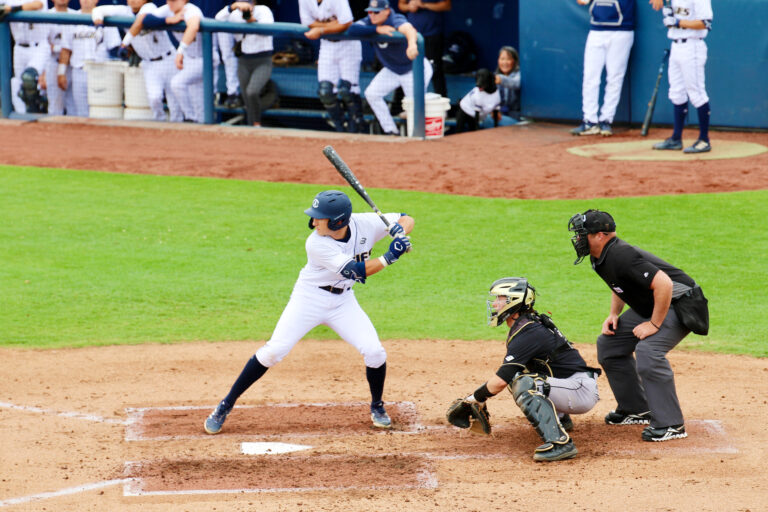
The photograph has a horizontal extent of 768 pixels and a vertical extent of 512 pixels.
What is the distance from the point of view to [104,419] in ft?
21.4

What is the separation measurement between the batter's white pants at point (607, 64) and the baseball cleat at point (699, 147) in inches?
62.9

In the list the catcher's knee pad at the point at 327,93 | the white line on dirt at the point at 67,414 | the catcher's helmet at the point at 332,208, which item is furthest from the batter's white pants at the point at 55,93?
the catcher's helmet at the point at 332,208

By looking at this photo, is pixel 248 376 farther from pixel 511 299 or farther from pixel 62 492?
pixel 511 299

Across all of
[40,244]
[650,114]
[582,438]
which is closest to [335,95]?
[650,114]

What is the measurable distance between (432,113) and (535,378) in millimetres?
9114

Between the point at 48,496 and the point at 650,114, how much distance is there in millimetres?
10737

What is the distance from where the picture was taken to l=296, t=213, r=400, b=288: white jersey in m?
5.89

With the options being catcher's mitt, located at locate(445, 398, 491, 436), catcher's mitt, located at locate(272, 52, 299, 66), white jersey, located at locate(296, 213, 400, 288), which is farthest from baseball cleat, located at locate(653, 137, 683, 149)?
catcher's mitt, located at locate(445, 398, 491, 436)

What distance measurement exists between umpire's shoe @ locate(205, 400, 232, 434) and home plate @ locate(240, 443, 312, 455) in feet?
0.81

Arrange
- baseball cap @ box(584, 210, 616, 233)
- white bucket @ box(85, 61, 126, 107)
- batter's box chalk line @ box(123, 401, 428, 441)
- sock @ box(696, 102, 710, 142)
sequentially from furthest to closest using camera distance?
white bucket @ box(85, 61, 126, 107), sock @ box(696, 102, 710, 142), batter's box chalk line @ box(123, 401, 428, 441), baseball cap @ box(584, 210, 616, 233)

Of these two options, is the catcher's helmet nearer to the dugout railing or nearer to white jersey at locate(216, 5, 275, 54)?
the dugout railing

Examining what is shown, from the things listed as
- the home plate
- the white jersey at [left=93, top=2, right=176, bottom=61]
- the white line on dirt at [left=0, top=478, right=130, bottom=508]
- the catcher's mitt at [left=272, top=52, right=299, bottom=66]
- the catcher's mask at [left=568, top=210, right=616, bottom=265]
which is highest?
the white jersey at [left=93, top=2, right=176, bottom=61]

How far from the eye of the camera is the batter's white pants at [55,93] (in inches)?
657

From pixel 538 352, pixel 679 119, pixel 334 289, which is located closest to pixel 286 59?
pixel 679 119
